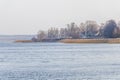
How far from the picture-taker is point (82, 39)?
15475 cm

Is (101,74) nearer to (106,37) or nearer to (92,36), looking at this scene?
(106,37)

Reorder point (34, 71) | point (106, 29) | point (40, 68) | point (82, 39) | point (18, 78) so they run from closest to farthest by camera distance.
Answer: point (18, 78), point (34, 71), point (40, 68), point (106, 29), point (82, 39)

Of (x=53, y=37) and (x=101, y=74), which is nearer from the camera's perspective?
(x=101, y=74)

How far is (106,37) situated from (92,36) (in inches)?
626

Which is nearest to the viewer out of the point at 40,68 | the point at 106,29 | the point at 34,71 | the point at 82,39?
the point at 34,71

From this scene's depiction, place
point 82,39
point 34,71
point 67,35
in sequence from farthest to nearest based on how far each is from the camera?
point 67,35, point 82,39, point 34,71

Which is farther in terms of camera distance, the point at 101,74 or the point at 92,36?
the point at 92,36

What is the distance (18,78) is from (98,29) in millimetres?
118537

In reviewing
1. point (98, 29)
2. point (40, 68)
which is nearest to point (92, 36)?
point (98, 29)

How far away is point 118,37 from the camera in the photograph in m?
145

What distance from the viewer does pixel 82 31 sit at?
164125 mm

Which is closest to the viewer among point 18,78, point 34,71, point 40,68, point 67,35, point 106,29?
point 18,78

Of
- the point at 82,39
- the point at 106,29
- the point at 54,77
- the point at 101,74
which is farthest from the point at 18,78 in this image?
the point at 82,39

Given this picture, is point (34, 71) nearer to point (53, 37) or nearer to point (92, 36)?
point (92, 36)
